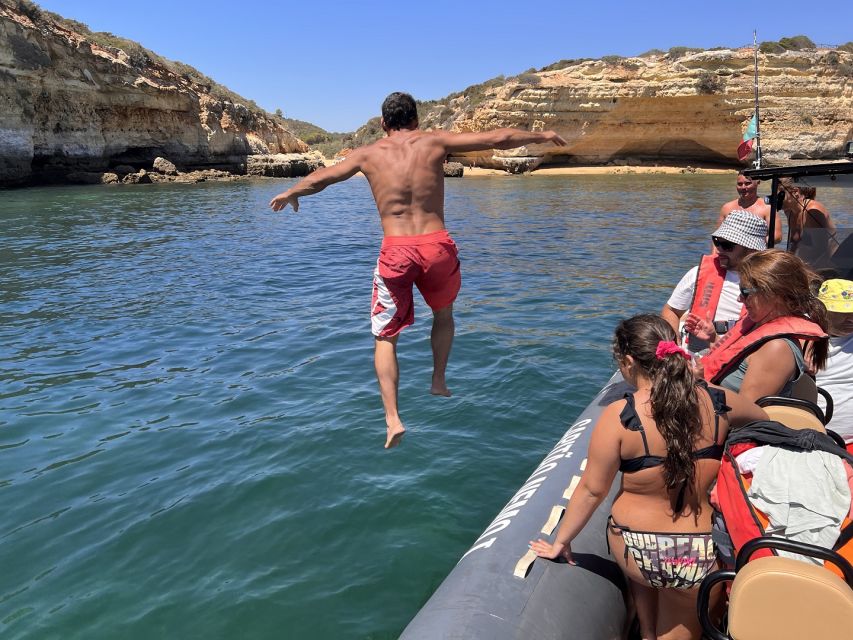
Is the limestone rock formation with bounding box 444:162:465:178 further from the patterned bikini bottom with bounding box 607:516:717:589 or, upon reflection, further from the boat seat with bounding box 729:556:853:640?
the boat seat with bounding box 729:556:853:640

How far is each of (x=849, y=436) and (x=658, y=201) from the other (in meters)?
27.0

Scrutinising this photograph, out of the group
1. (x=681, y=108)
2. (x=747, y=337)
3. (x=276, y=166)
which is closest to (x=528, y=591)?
(x=747, y=337)

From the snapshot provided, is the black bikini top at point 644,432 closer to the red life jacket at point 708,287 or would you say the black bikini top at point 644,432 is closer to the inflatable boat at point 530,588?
the inflatable boat at point 530,588

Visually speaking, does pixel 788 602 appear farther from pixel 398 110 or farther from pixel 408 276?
pixel 398 110

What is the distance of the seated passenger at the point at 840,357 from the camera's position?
11.1 feet

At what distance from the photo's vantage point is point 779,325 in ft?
10.3

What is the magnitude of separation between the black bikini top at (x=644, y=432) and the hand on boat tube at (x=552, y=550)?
2.15 feet

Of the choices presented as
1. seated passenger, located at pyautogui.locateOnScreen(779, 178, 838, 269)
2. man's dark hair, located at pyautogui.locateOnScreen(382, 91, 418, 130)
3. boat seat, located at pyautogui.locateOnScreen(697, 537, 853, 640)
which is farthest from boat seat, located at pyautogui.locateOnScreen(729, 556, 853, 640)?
seated passenger, located at pyautogui.locateOnScreen(779, 178, 838, 269)

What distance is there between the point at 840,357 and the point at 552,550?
1.95 m

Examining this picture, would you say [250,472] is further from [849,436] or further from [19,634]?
[849,436]

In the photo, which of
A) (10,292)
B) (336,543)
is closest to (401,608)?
(336,543)

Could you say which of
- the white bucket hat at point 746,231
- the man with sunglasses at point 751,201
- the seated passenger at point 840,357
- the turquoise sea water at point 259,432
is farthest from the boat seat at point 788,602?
the man with sunglasses at point 751,201

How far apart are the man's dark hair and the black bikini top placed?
2401mm

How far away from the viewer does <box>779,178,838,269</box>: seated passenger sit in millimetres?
5691
